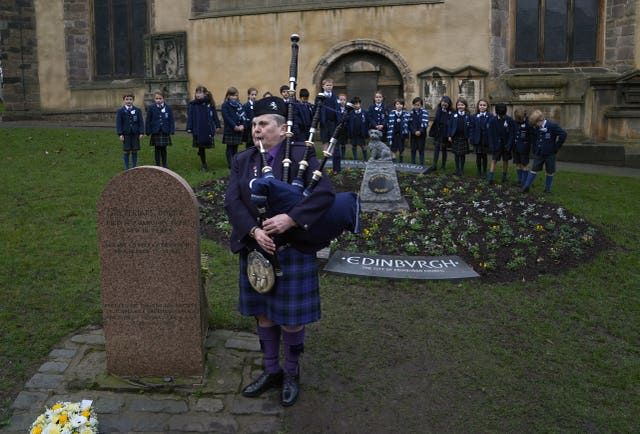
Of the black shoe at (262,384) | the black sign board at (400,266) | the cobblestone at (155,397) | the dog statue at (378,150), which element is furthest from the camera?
the dog statue at (378,150)

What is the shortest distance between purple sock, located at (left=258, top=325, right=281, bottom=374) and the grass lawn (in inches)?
14.8

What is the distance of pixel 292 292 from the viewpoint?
438 cm

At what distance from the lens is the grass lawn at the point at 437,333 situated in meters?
4.57

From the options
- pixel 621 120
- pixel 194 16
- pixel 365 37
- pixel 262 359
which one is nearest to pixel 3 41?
pixel 194 16

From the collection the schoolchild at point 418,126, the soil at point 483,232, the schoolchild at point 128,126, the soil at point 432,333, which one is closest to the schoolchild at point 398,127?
the schoolchild at point 418,126

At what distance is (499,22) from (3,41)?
18707mm

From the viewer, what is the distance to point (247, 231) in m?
4.26

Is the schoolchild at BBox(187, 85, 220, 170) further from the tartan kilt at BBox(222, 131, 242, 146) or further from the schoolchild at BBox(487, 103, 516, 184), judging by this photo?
the schoolchild at BBox(487, 103, 516, 184)

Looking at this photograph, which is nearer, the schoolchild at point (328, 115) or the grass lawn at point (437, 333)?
the grass lawn at point (437, 333)

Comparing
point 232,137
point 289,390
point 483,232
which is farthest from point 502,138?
point 289,390

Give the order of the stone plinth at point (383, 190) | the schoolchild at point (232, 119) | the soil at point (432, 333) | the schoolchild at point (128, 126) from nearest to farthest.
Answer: the soil at point (432, 333) < the stone plinth at point (383, 190) < the schoolchild at point (128, 126) < the schoolchild at point (232, 119)

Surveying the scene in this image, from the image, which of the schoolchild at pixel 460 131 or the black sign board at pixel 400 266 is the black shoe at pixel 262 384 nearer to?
the black sign board at pixel 400 266

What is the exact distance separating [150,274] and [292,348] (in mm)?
1222

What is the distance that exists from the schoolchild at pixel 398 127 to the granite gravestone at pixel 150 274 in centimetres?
1131
